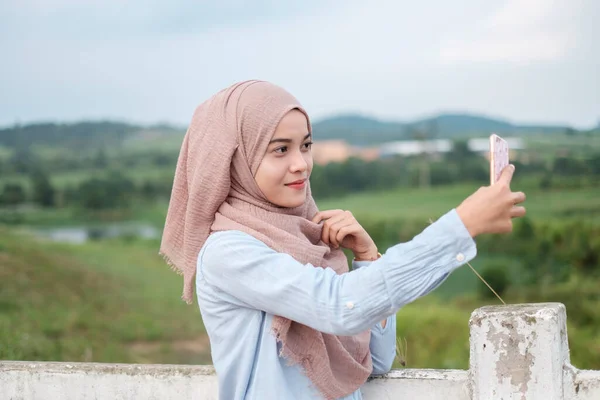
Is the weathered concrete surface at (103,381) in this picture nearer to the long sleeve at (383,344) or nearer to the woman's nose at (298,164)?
the long sleeve at (383,344)

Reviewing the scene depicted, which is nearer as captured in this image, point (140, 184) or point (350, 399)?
point (350, 399)

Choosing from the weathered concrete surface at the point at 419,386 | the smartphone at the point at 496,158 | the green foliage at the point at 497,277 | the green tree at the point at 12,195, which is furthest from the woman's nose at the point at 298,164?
the green tree at the point at 12,195

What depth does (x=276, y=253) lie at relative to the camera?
1.48 metres

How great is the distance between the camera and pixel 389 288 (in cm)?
135

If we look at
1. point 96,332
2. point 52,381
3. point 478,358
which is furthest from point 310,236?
point 96,332

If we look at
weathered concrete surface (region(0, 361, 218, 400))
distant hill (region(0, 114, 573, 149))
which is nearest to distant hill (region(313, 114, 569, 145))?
distant hill (region(0, 114, 573, 149))

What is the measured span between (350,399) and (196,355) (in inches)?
343

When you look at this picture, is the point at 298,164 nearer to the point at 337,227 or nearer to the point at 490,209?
the point at 337,227

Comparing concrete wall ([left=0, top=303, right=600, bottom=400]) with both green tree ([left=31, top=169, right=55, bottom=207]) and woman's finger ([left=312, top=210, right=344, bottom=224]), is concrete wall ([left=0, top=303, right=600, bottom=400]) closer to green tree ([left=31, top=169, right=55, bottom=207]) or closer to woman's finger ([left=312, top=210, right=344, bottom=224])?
woman's finger ([left=312, top=210, right=344, bottom=224])

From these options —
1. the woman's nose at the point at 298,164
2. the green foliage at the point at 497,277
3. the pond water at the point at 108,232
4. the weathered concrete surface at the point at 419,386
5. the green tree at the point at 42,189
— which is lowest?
the pond water at the point at 108,232

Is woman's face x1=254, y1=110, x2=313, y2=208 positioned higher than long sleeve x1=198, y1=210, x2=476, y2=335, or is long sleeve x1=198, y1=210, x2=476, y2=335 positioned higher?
woman's face x1=254, y1=110, x2=313, y2=208

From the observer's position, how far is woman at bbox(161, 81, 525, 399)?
1.36 m

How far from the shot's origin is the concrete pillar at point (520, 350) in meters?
1.80

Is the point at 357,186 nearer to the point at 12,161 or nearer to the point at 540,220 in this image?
the point at 540,220
